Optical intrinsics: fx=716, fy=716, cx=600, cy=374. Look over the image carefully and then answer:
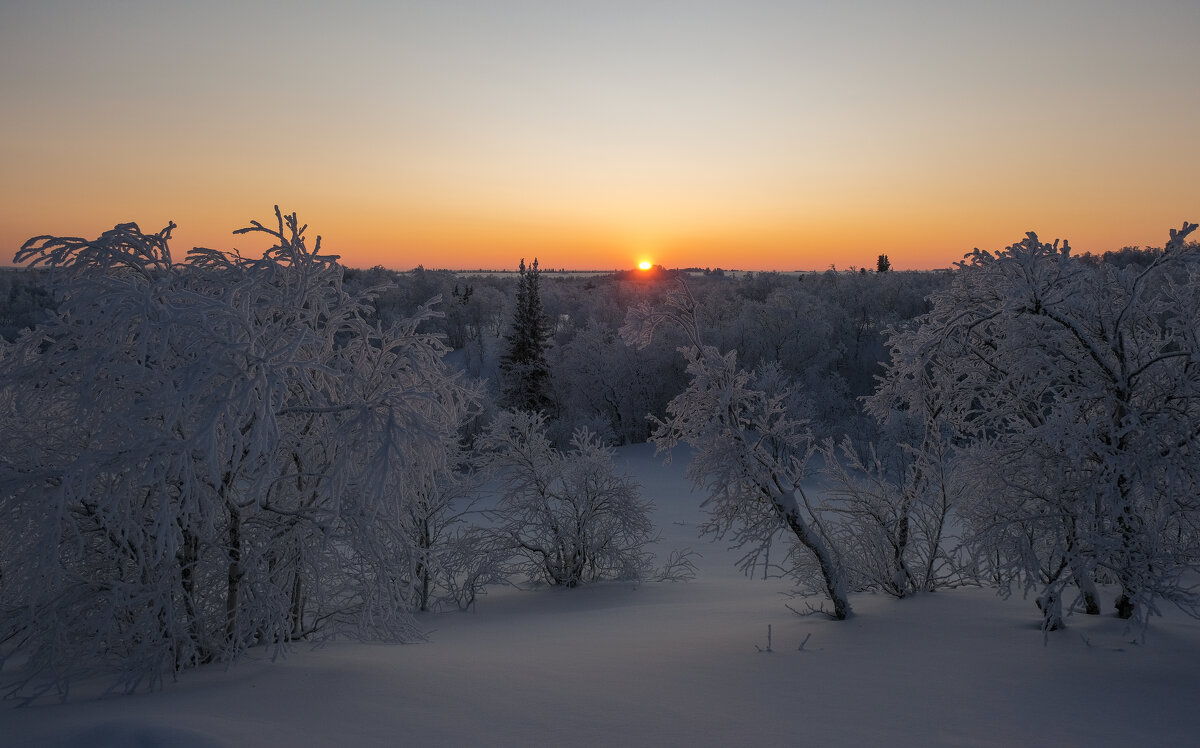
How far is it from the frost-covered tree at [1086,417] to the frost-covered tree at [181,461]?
20.6 ft

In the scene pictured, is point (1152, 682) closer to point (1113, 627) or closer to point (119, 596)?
point (1113, 627)

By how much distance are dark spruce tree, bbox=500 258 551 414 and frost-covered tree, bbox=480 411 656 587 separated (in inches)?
921

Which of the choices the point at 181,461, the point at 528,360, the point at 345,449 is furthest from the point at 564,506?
the point at 528,360

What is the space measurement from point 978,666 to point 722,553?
18533 millimetres

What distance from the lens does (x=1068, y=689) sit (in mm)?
6473

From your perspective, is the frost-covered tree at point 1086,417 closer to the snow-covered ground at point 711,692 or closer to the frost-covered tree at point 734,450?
the snow-covered ground at point 711,692

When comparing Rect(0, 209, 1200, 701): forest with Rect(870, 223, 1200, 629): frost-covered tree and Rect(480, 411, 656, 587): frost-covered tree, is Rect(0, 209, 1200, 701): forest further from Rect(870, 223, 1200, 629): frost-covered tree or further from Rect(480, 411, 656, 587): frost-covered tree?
Rect(480, 411, 656, 587): frost-covered tree

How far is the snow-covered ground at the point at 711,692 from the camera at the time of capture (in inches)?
198

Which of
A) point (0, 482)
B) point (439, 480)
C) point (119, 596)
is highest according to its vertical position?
point (0, 482)

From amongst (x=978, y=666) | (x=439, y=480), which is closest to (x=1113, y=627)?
(x=978, y=666)

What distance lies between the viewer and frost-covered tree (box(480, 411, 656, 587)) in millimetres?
17172

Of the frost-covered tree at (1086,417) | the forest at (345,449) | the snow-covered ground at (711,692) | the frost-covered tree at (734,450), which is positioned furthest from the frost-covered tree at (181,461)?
the frost-covered tree at (1086,417)

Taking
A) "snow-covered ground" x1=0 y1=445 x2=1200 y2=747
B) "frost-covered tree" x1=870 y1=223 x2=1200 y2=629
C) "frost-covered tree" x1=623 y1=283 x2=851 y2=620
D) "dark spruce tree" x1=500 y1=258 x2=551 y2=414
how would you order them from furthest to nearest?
1. "dark spruce tree" x1=500 y1=258 x2=551 y2=414
2. "frost-covered tree" x1=623 y1=283 x2=851 y2=620
3. "frost-covered tree" x1=870 y1=223 x2=1200 y2=629
4. "snow-covered ground" x1=0 y1=445 x2=1200 y2=747

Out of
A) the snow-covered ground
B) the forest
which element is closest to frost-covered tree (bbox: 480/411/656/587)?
the forest
